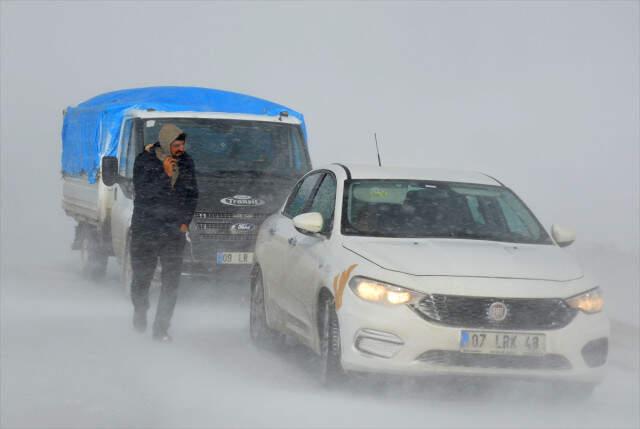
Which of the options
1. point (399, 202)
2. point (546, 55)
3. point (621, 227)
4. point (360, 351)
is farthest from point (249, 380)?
point (546, 55)

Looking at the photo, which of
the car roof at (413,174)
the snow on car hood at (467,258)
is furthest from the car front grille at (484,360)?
the car roof at (413,174)

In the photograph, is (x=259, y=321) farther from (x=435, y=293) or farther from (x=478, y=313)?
(x=478, y=313)

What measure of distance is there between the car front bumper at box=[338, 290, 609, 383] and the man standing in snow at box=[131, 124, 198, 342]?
10.3ft

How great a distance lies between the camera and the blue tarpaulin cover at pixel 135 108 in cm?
1532

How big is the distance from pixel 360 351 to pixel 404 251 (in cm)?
78

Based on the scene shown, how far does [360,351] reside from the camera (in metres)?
7.77

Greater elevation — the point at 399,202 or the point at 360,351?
the point at 399,202

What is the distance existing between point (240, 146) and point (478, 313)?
710 cm

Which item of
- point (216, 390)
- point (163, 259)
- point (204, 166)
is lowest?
point (216, 390)

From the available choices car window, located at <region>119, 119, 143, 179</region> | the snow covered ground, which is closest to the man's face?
the snow covered ground

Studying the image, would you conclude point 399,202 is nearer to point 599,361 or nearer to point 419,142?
point 599,361

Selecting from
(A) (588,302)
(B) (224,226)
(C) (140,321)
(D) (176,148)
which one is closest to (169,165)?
(D) (176,148)

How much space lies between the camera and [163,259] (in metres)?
10.8

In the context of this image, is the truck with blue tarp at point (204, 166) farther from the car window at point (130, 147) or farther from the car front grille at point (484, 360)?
the car front grille at point (484, 360)
